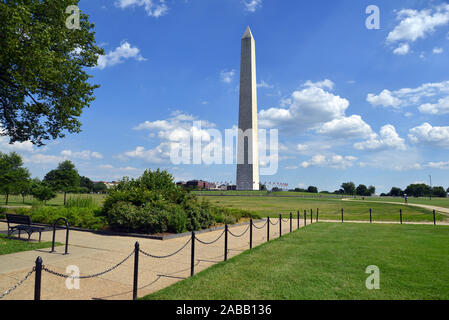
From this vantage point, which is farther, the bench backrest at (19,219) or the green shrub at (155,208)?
the green shrub at (155,208)

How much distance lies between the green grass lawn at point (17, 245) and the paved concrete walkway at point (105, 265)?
1.51 feet

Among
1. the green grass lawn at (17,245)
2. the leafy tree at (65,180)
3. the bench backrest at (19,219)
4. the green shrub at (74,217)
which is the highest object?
the leafy tree at (65,180)

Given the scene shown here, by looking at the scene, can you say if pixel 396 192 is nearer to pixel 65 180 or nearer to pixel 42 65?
pixel 65 180

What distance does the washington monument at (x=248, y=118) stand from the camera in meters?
56.5

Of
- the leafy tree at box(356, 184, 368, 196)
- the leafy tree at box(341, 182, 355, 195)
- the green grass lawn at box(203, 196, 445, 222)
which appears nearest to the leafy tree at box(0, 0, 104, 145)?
the green grass lawn at box(203, 196, 445, 222)

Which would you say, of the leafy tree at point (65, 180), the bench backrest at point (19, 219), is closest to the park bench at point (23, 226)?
the bench backrest at point (19, 219)

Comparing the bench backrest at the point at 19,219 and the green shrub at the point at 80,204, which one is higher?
the green shrub at the point at 80,204

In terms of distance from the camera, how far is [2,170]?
29016mm

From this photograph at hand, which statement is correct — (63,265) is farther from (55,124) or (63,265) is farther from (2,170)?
(2,170)

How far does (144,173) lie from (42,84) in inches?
274

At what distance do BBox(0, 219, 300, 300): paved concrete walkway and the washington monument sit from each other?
48.1 m

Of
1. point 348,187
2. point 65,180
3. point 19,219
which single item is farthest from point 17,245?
point 348,187

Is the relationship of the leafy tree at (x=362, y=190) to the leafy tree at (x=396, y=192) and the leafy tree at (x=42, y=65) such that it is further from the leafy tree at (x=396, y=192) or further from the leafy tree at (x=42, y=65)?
the leafy tree at (x=42, y=65)

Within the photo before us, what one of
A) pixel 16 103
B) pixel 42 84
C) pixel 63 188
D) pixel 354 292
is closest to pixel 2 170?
pixel 63 188
